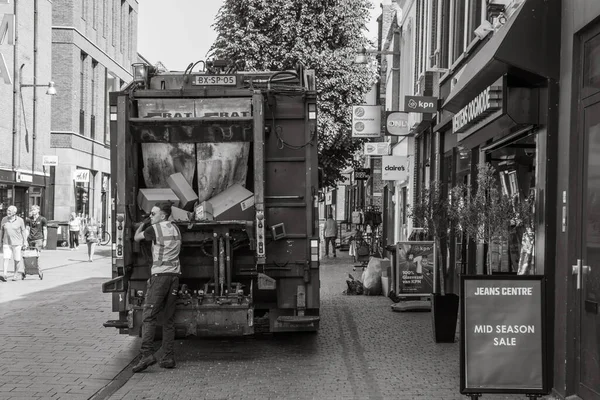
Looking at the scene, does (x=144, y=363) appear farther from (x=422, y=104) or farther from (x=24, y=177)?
(x=24, y=177)

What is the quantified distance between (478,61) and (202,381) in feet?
14.4

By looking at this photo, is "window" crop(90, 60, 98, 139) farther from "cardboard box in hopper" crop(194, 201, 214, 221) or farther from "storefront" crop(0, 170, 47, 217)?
"cardboard box in hopper" crop(194, 201, 214, 221)

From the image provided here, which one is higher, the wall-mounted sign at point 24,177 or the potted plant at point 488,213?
the wall-mounted sign at point 24,177

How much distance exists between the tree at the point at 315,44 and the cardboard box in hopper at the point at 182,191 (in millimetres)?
19030

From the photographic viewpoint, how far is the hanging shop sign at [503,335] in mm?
6289

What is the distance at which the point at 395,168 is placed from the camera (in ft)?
68.5

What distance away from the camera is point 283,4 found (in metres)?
28.4

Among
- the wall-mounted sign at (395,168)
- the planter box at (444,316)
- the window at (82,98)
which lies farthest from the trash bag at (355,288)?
the window at (82,98)

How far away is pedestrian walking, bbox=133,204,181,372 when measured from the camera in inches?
334

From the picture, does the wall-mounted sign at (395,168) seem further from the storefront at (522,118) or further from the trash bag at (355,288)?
the storefront at (522,118)

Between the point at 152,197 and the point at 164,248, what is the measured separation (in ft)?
2.57

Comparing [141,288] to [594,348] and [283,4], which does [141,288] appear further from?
[283,4]

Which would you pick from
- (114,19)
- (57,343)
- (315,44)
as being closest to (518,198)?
(57,343)

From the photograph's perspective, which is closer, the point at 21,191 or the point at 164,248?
the point at 164,248
